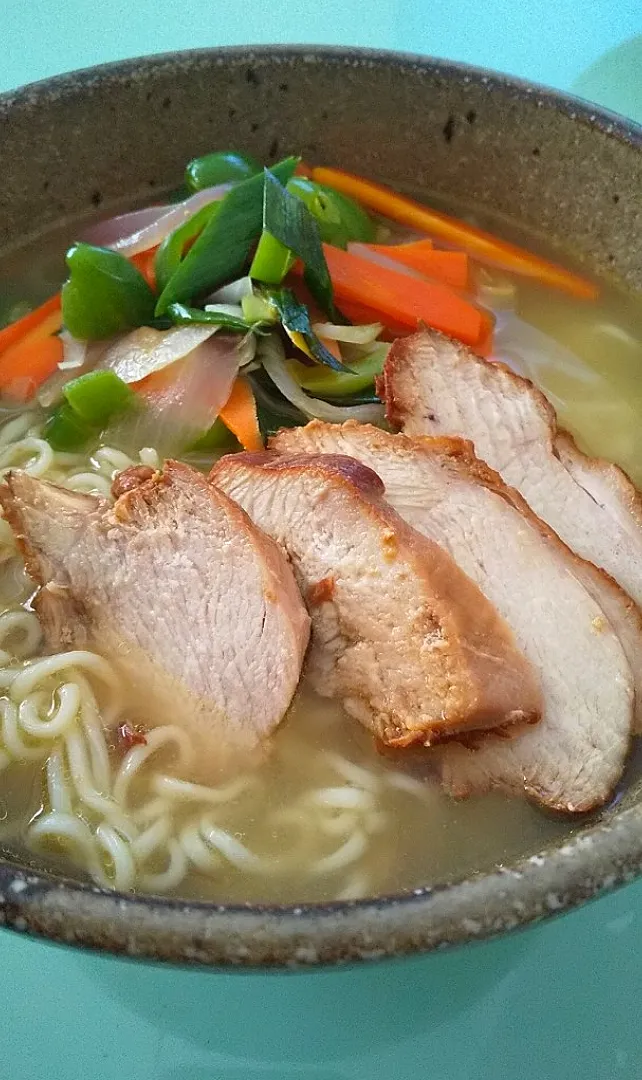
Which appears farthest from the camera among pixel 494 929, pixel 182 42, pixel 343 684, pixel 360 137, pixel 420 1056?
pixel 182 42

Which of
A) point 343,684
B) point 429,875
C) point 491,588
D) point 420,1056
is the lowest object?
point 420,1056

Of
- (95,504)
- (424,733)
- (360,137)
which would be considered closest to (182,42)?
(360,137)

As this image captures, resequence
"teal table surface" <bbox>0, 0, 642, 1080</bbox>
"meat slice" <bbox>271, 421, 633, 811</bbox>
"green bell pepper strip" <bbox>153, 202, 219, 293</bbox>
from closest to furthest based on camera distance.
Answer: "teal table surface" <bbox>0, 0, 642, 1080</bbox>, "meat slice" <bbox>271, 421, 633, 811</bbox>, "green bell pepper strip" <bbox>153, 202, 219, 293</bbox>

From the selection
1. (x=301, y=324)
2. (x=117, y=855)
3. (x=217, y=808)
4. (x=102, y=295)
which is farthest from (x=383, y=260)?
(x=117, y=855)

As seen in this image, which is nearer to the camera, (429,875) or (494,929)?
(494,929)

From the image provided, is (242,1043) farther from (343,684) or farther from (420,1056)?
(343,684)

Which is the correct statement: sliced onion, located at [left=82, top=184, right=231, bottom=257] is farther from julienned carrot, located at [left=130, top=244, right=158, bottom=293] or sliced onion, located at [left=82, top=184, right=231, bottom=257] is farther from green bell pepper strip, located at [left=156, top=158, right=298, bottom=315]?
green bell pepper strip, located at [left=156, top=158, right=298, bottom=315]

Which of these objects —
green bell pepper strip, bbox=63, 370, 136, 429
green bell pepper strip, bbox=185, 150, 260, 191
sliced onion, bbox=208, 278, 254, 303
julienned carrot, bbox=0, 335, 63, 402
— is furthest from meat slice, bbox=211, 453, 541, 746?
green bell pepper strip, bbox=185, 150, 260, 191
